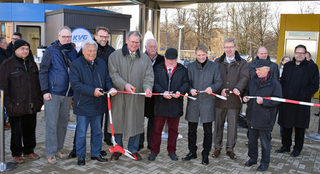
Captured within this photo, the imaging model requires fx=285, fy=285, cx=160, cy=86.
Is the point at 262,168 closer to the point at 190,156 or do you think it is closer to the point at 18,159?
the point at 190,156

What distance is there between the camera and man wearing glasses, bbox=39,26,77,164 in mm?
4258

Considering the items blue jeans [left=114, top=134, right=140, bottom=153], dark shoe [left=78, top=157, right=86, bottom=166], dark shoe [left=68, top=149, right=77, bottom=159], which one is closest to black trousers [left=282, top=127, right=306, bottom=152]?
blue jeans [left=114, top=134, right=140, bottom=153]

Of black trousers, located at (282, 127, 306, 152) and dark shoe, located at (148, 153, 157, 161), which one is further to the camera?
black trousers, located at (282, 127, 306, 152)

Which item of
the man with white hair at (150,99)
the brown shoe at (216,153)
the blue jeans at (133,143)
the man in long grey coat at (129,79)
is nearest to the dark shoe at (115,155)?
the blue jeans at (133,143)

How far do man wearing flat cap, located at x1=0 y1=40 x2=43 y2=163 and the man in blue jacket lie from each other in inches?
28.3

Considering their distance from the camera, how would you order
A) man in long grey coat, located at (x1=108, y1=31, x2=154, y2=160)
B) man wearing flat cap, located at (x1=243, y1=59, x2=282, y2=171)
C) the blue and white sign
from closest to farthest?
man wearing flat cap, located at (x1=243, y1=59, x2=282, y2=171) < man in long grey coat, located at (x1=108, y1=31, x2=154, y2=160) < the blue and white sign

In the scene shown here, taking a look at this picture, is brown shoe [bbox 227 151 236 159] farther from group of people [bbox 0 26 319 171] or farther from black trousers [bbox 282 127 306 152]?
black trousers [bbox 282 127 306 152]

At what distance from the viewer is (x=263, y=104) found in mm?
4188

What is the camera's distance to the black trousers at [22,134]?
14.3ft

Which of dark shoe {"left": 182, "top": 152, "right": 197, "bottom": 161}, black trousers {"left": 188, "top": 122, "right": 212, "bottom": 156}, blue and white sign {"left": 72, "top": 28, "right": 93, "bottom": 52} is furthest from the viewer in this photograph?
blue and white sign {"left": 72, "top": 28, "right": 93, "bottom": 52}

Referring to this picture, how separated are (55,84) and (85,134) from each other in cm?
89

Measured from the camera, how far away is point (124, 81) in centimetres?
442

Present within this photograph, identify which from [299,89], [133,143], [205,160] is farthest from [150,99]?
[299,89]

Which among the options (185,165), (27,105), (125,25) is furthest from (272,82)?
(125,25)
